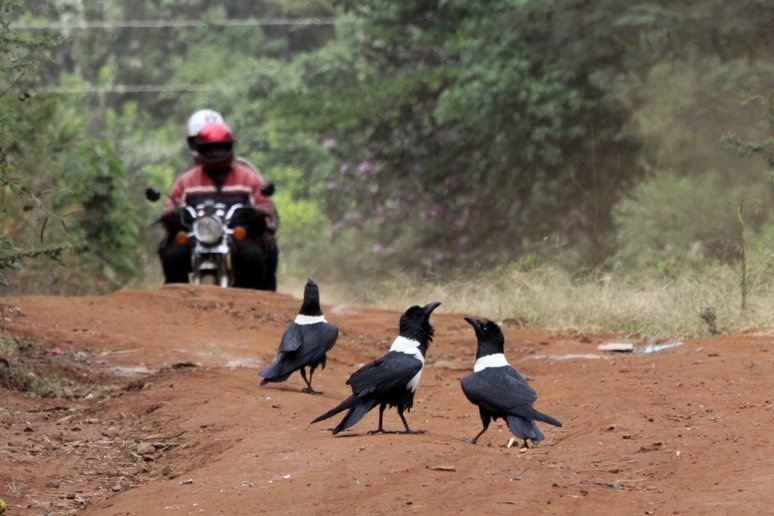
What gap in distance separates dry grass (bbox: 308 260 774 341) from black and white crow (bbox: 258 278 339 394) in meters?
3.54

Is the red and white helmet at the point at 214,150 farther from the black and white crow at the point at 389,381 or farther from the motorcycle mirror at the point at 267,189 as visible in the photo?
the black and white crow at the point at 389,381

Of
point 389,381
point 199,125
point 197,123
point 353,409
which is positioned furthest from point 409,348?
point 197,123

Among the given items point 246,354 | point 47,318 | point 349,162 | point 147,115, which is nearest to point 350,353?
point 246,354

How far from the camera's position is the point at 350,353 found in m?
9.73

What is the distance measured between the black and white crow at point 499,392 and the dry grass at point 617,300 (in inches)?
151

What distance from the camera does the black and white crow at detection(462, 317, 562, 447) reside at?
5668mm

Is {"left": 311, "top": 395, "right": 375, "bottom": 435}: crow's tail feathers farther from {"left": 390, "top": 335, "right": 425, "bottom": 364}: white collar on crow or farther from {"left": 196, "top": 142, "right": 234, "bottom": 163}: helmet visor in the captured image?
{"left": 196, "top": 142, "right": 234, "bottom": 163}: helmet visor

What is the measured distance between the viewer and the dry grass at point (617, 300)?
32.1ft

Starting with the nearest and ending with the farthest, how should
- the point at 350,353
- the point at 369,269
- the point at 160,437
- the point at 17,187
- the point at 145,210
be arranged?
the point at 160,437, the point at 17,187, the point at 350,353, the point at 145,210, the point at 369,269

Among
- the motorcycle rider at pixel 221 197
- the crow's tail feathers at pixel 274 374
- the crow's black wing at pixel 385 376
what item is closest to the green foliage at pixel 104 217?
the motorcycle rider at pixel 221 197

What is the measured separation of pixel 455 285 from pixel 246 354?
13.3 ft

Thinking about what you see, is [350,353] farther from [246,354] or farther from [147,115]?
[147,115]

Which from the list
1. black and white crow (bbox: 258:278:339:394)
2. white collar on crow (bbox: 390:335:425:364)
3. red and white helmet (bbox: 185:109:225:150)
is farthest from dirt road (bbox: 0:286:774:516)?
red and white helmet (bbox: 185:109:225:150)

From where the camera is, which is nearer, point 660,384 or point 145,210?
point 660,384
